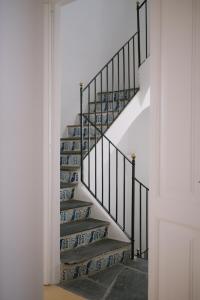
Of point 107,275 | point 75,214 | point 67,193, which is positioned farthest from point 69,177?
point 107,275

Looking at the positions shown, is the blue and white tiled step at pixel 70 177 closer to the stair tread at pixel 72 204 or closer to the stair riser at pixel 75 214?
the stair tread at pixel 72 204

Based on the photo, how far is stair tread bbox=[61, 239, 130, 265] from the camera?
2.85 meters

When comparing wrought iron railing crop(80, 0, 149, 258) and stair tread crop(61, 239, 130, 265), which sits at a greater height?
wrought iron railing crop(80, 0, 149, 258)

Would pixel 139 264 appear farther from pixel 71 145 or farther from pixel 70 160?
pixel 71 145

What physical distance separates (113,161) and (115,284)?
8.62 ft

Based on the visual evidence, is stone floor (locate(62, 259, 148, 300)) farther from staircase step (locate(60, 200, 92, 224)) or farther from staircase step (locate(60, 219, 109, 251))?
staircase step (locate(60, 200, 92, 224))
